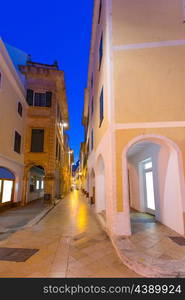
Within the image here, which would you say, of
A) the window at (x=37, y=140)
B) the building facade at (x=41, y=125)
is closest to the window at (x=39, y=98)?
the building facade at (x=41, y=125)

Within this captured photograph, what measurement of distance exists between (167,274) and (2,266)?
375 cm

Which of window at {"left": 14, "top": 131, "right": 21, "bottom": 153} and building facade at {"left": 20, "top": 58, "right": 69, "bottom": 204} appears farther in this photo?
building facade at {"left": 20, "top": 58, "right": 69, "bottom": 204}

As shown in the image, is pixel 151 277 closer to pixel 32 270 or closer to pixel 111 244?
pixel 111 244

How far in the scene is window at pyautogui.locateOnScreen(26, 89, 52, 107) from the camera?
1539 centimetres

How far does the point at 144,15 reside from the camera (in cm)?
651

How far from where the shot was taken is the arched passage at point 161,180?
534cm

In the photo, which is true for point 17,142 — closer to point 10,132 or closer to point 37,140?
point 10,132

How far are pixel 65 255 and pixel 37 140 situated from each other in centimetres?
1243

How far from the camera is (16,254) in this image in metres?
4.20

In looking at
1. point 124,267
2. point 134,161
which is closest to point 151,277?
point 124,267

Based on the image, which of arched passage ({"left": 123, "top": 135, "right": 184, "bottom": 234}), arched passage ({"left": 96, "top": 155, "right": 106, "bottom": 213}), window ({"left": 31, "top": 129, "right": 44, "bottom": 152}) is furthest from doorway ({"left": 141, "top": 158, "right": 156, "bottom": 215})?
window ({"left": 31, "top": 129, "right": 44, "bottom": 152})

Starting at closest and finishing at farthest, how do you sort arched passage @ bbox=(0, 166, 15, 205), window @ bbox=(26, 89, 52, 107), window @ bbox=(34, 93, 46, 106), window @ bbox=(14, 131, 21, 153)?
arched passage @ bbox=(0, 166, 15, 205) < window @ bbox=(14, 131, 21, 153) < window @ bbox=(26, 89, 52, 107) < window @ bbox=(34, 93, 46, 106)

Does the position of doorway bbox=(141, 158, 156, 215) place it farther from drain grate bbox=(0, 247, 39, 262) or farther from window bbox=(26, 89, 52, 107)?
window bbox=(26, 89, 52, 107)

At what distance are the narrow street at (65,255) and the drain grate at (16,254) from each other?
16cm
